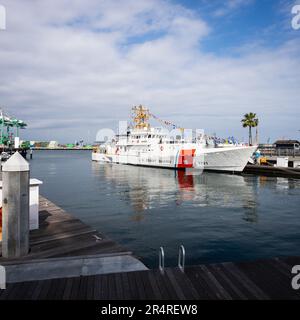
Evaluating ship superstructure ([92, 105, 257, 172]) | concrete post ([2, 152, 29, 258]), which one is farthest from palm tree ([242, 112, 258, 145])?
concrete post ([2, 152, 29, 258])

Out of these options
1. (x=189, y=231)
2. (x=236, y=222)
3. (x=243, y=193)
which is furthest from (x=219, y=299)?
(x=243, y=193)

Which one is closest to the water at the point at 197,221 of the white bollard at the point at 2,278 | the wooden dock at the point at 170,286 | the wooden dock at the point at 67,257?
the wooden dock at the point at 67,257

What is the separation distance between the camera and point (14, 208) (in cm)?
620

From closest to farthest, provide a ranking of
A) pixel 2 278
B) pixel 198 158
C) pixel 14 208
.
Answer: pixel 2 278 < pixel 14 208 < pixel 198 158

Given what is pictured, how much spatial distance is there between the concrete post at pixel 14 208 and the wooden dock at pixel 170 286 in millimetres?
1411

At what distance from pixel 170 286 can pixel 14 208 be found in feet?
13.0

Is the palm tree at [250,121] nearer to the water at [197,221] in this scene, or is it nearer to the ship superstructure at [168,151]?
the ship superstructure at [168,151]

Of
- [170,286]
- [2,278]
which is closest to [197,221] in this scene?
[170,286]

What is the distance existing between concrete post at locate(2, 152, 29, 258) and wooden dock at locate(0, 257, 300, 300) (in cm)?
141

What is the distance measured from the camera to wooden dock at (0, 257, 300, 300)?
4758 millimetres

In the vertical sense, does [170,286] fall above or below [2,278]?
below

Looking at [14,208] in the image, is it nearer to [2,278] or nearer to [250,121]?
[2,278]

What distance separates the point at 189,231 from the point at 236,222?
11.5ft
